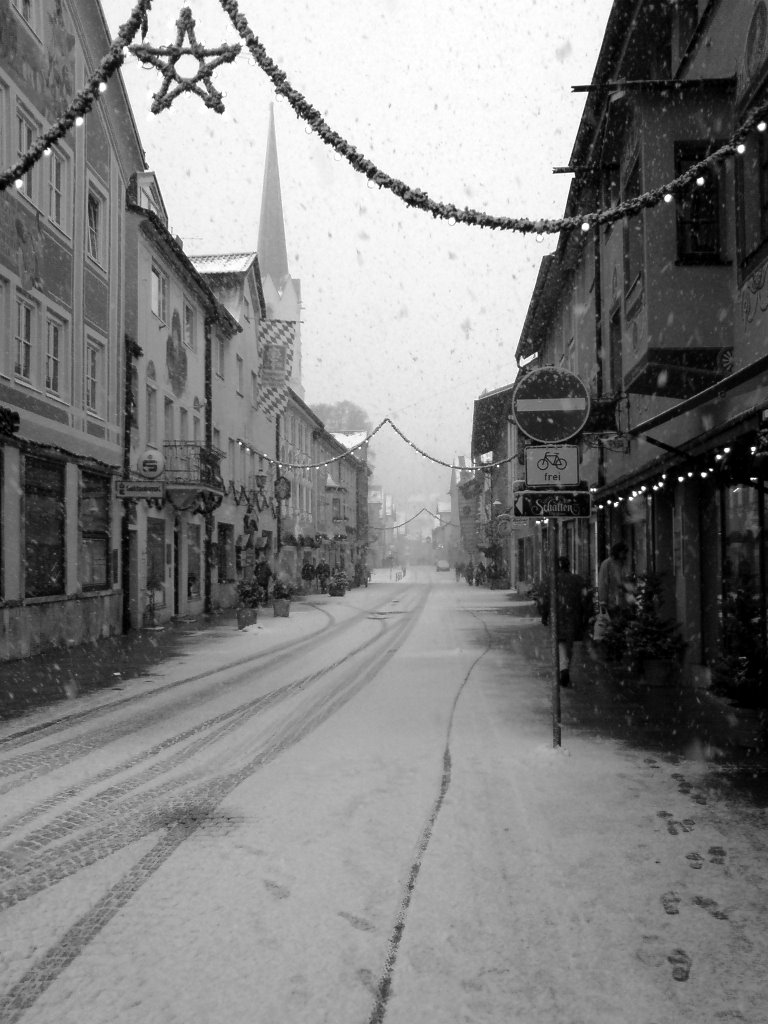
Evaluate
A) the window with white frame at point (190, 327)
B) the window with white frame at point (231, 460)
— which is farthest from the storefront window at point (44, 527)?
the window with white frame at point (231, 460)

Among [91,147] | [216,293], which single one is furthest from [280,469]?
[91,147]

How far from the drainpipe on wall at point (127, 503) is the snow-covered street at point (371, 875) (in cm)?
1307

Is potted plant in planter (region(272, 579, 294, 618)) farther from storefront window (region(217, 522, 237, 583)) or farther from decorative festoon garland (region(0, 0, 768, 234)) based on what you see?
decorative festoon garland (region(0, 0, 768, 234))

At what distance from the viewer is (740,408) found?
1013 centimetres

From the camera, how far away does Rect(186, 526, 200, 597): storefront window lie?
93.8 feet

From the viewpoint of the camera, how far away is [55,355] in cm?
1833

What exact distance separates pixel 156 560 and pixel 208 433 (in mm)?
6707

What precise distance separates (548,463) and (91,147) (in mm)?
16282

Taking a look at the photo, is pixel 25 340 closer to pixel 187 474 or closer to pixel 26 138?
pixel 26 138

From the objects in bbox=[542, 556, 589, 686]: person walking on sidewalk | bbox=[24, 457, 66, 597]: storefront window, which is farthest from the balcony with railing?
bbox=[542, 556, 589, 686]: person walking on sidewalk

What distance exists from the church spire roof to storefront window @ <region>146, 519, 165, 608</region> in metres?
53.8

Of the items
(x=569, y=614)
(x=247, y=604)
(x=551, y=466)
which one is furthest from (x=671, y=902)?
(x=247, y=604)

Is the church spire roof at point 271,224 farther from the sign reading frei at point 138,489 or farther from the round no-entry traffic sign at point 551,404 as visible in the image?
the round no-entry traffic sign at point 551,404

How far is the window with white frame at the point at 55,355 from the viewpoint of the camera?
17.8 m
